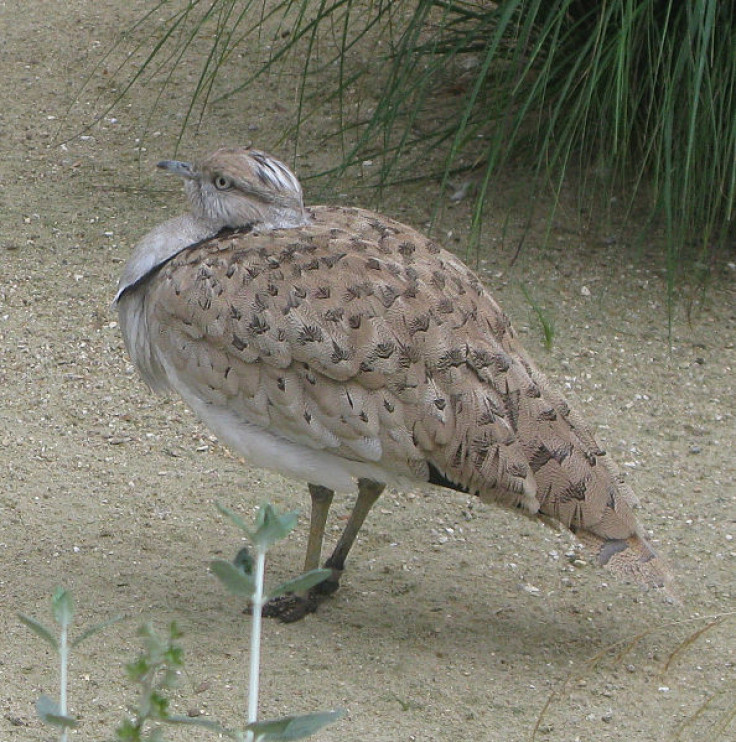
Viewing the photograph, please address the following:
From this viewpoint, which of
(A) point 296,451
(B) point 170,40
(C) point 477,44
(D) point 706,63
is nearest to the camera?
(A) point 296,451

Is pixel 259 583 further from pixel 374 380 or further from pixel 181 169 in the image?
pixel 181 169

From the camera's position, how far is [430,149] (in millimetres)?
5637

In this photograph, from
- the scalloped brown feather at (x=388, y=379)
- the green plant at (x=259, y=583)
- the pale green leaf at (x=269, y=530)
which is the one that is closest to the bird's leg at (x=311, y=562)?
the scalloped brown feather at (x=388, y=379)

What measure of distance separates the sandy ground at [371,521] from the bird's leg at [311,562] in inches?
1.6

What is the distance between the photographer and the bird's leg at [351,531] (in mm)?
3750

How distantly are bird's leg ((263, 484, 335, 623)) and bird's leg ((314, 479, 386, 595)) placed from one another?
2.2 inches

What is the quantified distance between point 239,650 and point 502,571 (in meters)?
0.90

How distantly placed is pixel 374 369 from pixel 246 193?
0.76m

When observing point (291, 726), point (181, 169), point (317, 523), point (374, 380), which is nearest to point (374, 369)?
point (374, 380)

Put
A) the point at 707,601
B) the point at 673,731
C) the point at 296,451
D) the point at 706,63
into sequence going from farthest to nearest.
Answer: the point at 706,63
the point at 707,601
the point at 296,451
the point at 673,731

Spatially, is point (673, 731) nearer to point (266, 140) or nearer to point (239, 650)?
point (239, 650)

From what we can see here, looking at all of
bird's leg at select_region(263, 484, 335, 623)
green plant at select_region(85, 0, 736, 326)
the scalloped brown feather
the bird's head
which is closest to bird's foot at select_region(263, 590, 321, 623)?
bird's leg at select_region(263, 484, 335, 623)

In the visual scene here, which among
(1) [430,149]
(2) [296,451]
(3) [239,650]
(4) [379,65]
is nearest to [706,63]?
(1) [430,149]

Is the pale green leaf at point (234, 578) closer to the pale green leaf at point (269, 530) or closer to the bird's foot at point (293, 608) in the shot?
the pale green leaf at point (269, 530)
